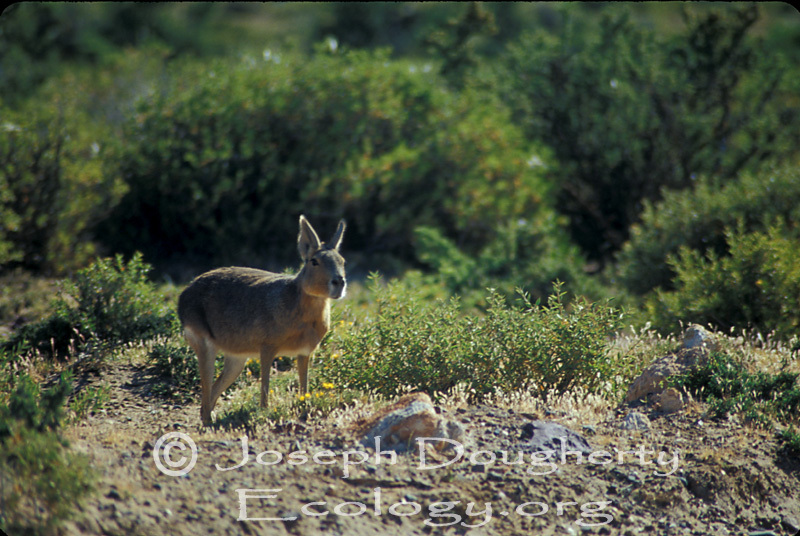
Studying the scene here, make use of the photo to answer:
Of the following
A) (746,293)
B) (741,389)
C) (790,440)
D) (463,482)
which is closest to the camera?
(463,482)

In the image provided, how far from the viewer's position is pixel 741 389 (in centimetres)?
740

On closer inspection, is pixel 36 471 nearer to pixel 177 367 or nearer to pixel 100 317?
pixel 177 367

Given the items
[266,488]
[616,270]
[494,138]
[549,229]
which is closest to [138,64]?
[494,138]

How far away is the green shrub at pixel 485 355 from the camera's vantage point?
7.56m

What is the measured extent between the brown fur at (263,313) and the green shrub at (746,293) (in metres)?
4.96

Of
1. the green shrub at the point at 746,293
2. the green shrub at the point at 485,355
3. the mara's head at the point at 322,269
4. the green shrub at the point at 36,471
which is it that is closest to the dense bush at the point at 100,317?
the green shrub at the point at 485,355

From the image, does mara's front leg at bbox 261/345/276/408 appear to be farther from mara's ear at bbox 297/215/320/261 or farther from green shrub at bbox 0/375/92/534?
green shrub at bbox 0/375/92/534

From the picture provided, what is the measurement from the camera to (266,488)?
5426 millimetres

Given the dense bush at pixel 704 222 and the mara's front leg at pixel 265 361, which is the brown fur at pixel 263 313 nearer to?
the mara's front leg at pixel 265 361

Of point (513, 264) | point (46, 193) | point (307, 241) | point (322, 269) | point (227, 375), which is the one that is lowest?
point (227, 375)

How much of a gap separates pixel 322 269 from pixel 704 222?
294 inches

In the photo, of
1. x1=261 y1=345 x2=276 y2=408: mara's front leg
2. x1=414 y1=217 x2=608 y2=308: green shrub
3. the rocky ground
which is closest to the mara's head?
x1=261 y1=345 x2=276 y2=408: mara's front leg

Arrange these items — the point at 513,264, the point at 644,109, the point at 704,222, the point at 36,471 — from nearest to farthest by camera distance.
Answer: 1. the point at 36,471
2. the point at 704,222
3. the point at 513,264
4. the point at 644,109

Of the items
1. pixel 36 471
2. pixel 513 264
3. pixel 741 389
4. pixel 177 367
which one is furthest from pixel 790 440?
pixel 513 264
